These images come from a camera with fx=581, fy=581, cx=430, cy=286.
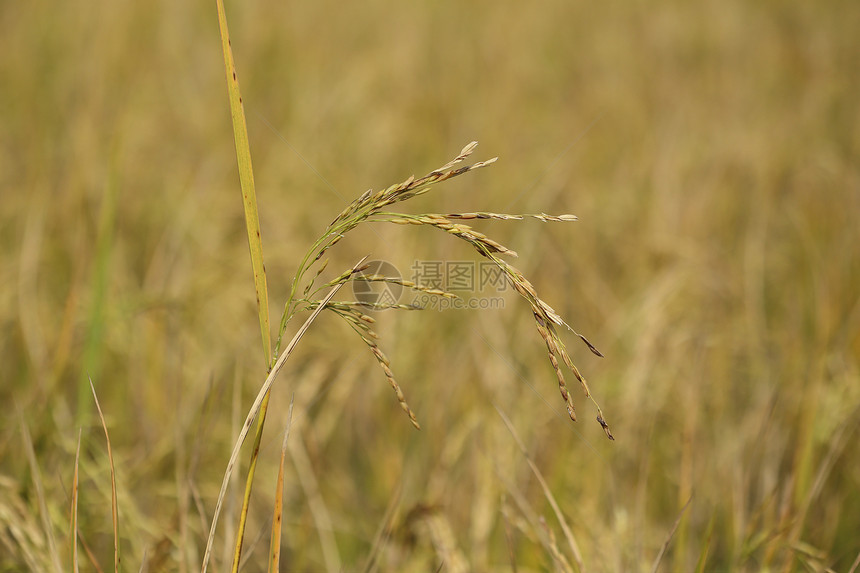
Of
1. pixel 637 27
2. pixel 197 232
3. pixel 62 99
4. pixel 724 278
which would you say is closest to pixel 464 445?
pixel 724 278

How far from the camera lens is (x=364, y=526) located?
1.36 meters

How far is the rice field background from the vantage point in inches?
47.4

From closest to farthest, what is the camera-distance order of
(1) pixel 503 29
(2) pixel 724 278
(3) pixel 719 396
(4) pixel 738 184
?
(3) pixel 719 396 < (2) pixel 724 278 < (4) pixel 738 184 < (1) pixel 503 29

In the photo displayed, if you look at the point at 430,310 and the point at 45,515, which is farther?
the point at 430,310

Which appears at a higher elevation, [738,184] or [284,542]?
[738,184]

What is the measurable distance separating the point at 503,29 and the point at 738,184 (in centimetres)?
207

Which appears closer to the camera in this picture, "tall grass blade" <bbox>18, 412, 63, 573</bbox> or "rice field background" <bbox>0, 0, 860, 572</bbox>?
"tall grass blade" <bbox>18, 412, 63, 573</bbox>

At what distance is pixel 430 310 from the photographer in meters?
1.91

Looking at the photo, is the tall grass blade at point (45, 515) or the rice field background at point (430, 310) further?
the rice field background at point (430, 310)

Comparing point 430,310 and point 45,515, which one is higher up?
point 430,310

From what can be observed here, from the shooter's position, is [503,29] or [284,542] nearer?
[284,542]

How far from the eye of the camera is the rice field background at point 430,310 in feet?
3.95

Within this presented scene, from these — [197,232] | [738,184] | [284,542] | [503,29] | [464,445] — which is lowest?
[284,542]

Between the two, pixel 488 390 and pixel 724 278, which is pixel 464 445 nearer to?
pixel 488 390
